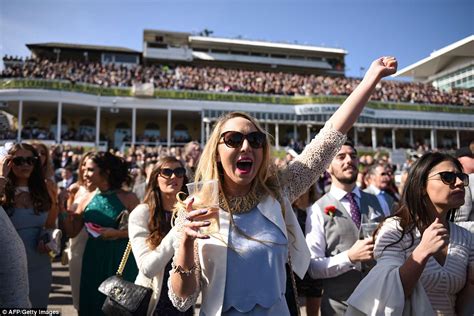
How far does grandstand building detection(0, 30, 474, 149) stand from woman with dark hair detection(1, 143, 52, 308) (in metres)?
19.1

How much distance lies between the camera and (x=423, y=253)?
174 cm

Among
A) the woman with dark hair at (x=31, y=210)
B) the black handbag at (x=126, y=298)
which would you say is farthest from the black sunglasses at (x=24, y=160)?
the black handbag at (x=126, y=298)

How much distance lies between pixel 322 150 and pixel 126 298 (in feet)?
5.80

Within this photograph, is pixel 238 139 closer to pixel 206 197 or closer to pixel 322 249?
pixel 206 197

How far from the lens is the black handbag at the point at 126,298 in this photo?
8.25 feet

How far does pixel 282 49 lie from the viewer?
2030 inches

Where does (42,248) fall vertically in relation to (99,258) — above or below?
above

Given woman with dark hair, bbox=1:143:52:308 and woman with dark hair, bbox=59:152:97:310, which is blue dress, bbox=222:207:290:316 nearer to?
woman with dark hair, bbox=1:143:52:308

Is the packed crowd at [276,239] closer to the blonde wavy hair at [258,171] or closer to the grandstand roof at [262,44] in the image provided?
the blonde wavy hair at [258,171]

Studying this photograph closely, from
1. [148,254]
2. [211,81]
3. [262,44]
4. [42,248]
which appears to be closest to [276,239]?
[148,254]

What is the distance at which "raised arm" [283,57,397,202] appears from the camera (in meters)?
1.92

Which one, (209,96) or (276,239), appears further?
(209,96)

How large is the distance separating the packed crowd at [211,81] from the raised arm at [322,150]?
29110 millimetres

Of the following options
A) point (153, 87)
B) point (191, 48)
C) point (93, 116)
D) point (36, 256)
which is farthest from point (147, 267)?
point (191, 48)
